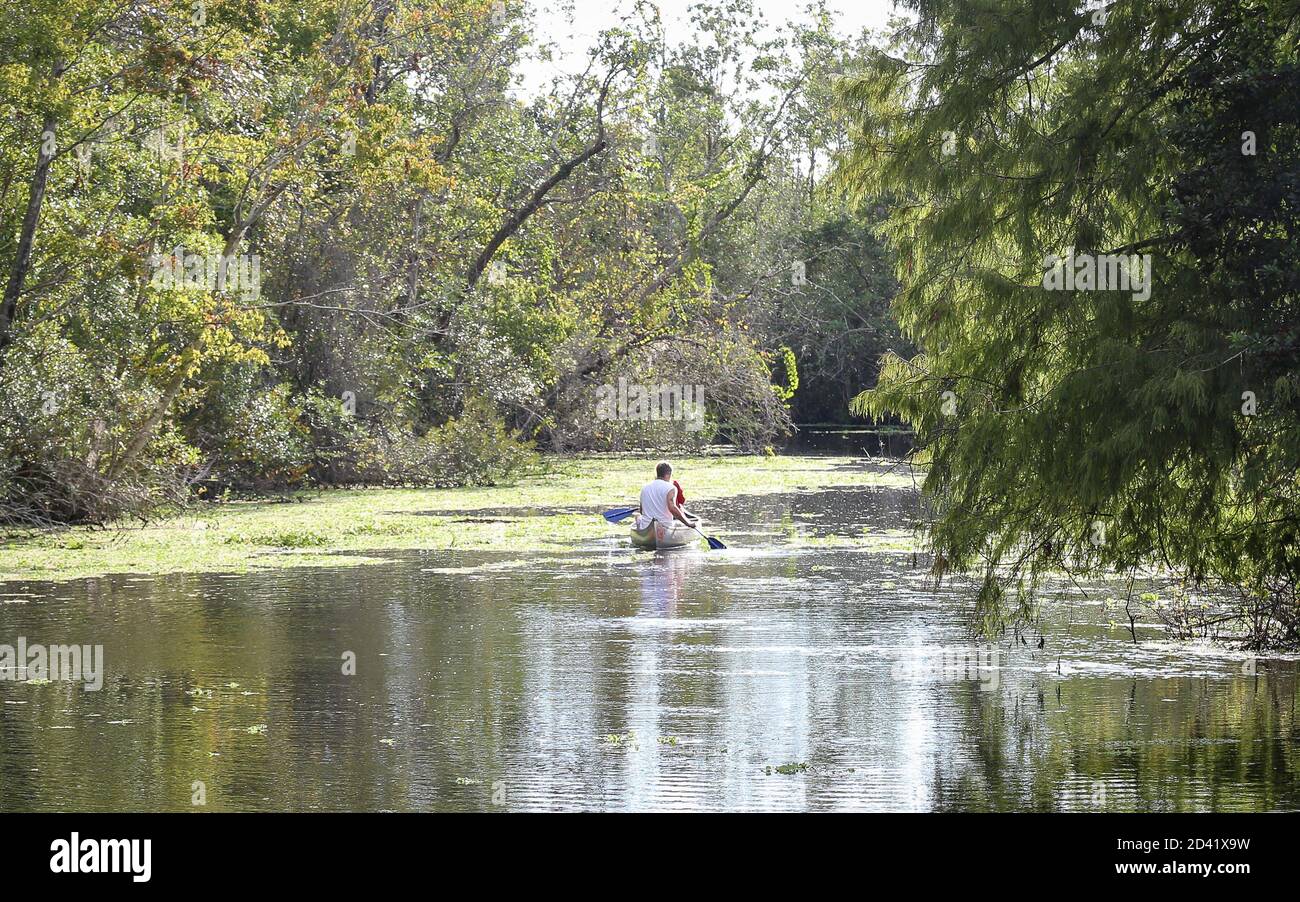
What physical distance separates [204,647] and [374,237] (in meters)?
23.7

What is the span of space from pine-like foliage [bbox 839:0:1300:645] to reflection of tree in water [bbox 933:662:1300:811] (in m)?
1.40

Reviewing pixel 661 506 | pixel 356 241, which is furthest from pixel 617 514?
pixel 356 241

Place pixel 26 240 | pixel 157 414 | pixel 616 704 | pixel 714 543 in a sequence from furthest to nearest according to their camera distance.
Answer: pixel 157 414 < pixel 714 543 < pixel 26 240 < pixel 616 704

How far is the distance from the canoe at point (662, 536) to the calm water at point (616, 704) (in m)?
4.30

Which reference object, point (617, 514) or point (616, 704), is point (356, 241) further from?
point (616, 704)

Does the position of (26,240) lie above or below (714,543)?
above

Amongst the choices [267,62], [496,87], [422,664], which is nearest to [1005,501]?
[422,664]

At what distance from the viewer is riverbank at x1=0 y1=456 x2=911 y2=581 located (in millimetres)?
21922

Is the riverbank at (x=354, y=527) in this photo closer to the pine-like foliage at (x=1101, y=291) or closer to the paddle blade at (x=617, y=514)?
the paddle blade at (x=617, y=514)

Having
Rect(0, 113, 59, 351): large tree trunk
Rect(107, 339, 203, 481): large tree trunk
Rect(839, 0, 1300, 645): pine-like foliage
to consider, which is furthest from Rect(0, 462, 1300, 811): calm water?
Rect(0, 113, 59, 351): large tree trunk

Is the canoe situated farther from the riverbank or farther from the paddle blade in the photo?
the paddle blade

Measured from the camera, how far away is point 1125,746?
10820 millimetres

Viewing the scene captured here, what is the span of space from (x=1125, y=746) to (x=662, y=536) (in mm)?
13921
